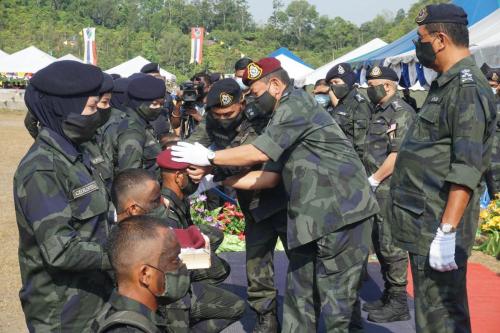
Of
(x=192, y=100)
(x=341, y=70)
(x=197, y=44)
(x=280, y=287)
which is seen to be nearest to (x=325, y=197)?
(x=280, y=287)

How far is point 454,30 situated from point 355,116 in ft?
13.1

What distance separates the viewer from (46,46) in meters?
77.9

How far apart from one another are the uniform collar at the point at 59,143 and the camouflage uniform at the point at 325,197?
1168mm

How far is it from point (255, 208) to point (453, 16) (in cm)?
194

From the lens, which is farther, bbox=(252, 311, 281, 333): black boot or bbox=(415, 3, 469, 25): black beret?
bbox=(252, 311, 281, 333): black boot

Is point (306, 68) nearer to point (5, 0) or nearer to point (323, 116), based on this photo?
point (323, 116)

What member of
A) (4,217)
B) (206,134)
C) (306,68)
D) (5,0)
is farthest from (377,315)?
(5,0)

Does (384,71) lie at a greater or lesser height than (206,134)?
greater

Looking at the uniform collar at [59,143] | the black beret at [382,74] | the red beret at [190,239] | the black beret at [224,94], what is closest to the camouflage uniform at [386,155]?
the black beret at [382,74]

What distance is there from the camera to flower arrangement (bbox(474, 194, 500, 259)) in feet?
25.3

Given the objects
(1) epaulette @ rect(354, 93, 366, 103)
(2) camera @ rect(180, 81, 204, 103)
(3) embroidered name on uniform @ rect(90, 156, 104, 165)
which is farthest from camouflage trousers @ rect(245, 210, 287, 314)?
(2) camera @ rect(180, 81, 204, 103)

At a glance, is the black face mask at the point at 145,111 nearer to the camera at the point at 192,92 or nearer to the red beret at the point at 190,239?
the red beret at the point at 190,239

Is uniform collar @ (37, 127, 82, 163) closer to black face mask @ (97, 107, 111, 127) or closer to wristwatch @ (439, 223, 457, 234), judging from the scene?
black face mask @ (97, 107, 111, 127)

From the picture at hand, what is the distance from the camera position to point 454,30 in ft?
11.0
